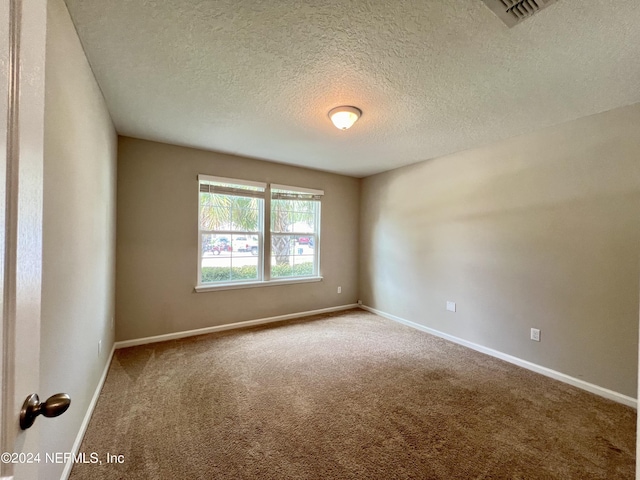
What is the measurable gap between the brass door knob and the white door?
0.6 inches

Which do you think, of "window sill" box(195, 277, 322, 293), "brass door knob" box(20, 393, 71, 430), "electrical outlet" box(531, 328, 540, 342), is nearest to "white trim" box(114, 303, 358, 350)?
"window sill" box(195, 277, 322, 293)

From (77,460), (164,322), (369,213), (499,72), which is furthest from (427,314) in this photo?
(77,460)

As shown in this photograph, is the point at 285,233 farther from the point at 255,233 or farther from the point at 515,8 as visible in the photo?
the point at 515,8

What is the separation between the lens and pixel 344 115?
2.34 m

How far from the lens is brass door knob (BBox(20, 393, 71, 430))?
1.80 ft

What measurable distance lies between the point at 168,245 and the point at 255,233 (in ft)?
3.73

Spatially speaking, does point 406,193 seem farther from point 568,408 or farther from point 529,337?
point 568,408

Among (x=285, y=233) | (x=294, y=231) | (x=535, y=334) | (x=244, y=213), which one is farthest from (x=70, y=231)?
(x=535, y=334)

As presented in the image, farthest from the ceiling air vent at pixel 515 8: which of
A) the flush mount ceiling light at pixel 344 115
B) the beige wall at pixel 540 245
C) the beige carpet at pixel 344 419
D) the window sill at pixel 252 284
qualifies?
the window sill at pixel 252 284

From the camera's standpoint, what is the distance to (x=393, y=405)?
213 cm

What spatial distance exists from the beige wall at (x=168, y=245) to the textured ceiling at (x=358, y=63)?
1.91ft

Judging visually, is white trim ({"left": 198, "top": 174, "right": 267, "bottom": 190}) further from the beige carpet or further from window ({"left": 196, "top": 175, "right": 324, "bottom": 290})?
the beige carpet

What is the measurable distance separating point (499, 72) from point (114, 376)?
388cm

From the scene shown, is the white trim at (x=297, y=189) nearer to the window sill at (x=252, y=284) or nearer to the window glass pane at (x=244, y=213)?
the window glass pane at (x=244, y=213)
